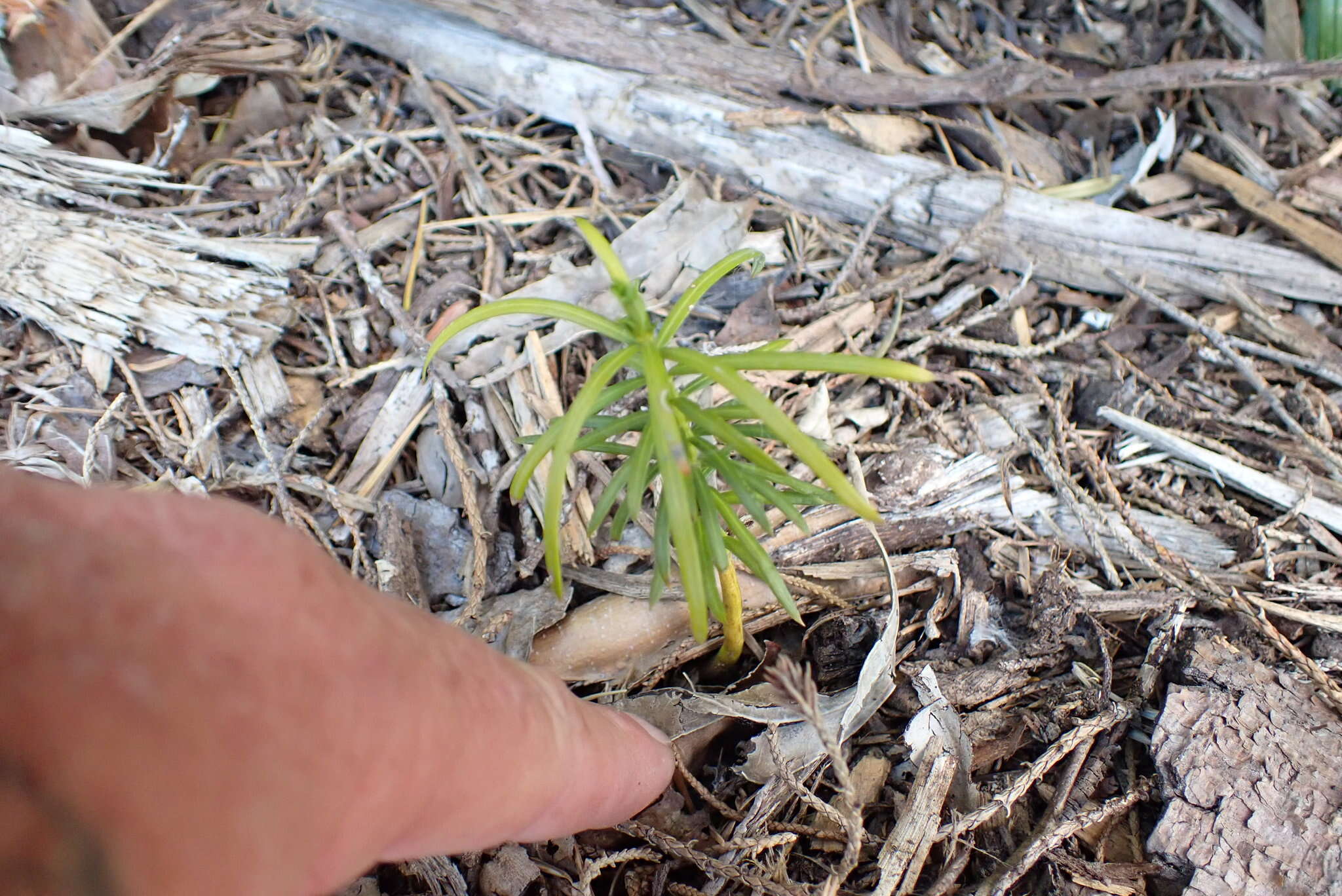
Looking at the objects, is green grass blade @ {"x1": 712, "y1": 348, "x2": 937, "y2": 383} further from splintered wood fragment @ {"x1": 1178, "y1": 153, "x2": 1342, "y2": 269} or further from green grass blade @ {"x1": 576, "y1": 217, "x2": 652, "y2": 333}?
splintered wood fragment @ {"x1": 1178, "y1": 153, "x2": 1342, "y2": 269}

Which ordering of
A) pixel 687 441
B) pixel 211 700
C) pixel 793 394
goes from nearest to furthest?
pixel 211 700 → pixel 687 441 → pixel 793 394

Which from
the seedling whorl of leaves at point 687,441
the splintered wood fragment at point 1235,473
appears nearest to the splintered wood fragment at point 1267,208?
the splintered wood fragment at point 1235,473

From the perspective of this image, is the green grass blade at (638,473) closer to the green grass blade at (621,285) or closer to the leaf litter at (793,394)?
the green grass blade at (621,285)

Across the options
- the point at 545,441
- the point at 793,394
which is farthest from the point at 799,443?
the point at 793,394

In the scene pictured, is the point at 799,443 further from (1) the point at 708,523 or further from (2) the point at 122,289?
(2) the point at 122,289

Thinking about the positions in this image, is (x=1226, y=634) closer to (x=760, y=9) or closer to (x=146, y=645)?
(x=146, y=645)
